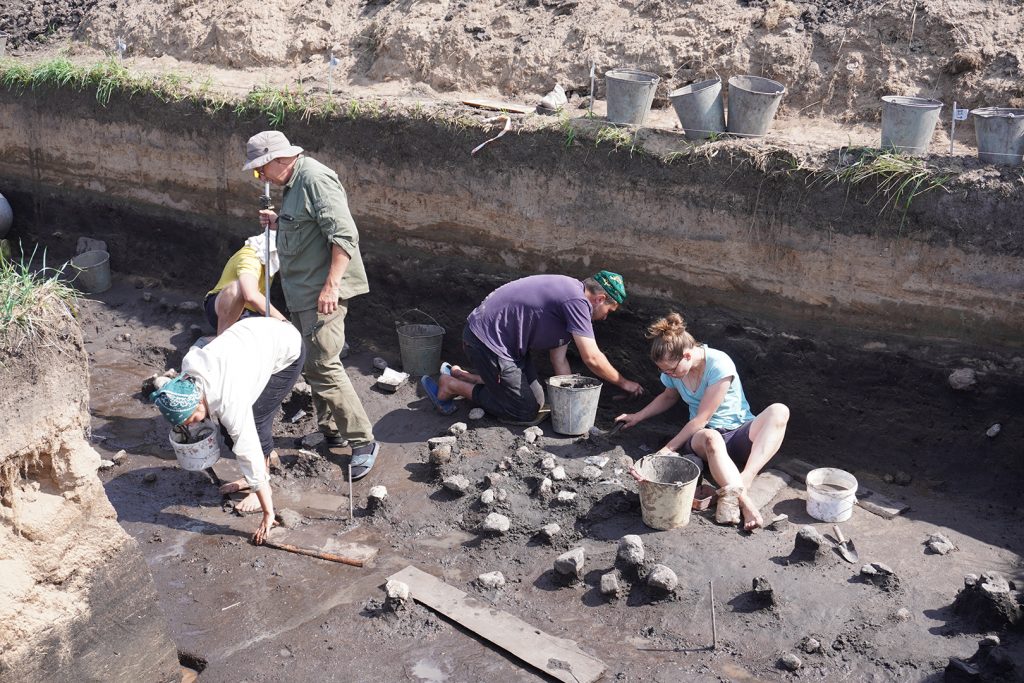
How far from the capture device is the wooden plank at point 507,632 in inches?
179

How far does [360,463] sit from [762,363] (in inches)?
105

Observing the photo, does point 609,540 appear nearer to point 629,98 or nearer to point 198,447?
point 198,447

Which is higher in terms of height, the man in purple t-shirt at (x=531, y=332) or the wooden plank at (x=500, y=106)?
the wooden plank at (x=500, y=106)

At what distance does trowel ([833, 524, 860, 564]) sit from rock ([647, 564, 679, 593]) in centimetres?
92

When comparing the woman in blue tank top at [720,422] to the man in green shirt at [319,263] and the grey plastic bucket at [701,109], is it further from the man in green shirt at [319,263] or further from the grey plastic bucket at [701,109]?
the man in green shirt at [319,263]

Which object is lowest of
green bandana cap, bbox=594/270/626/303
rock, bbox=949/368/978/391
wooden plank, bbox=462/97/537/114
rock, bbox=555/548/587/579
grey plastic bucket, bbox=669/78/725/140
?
rock, bbox=555/548/587/579

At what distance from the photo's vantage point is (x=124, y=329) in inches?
326

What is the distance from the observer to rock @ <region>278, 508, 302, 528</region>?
571cm

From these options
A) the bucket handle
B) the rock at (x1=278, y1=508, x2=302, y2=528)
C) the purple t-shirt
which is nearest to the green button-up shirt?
the purple t-shirt

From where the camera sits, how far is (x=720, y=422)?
5918mm

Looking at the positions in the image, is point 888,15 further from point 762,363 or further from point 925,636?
point 925,636

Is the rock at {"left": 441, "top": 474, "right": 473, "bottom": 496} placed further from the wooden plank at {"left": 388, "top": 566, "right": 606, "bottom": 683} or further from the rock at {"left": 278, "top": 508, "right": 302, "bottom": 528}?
the rock at {"left": 278, "top": 508, "right": 302, "bottom": 528}

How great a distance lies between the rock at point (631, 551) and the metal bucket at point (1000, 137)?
3.11m

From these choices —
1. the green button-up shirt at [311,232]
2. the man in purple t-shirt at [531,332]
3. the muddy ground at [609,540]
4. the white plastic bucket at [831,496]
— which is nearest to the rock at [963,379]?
the muddy ground at [609,540]
